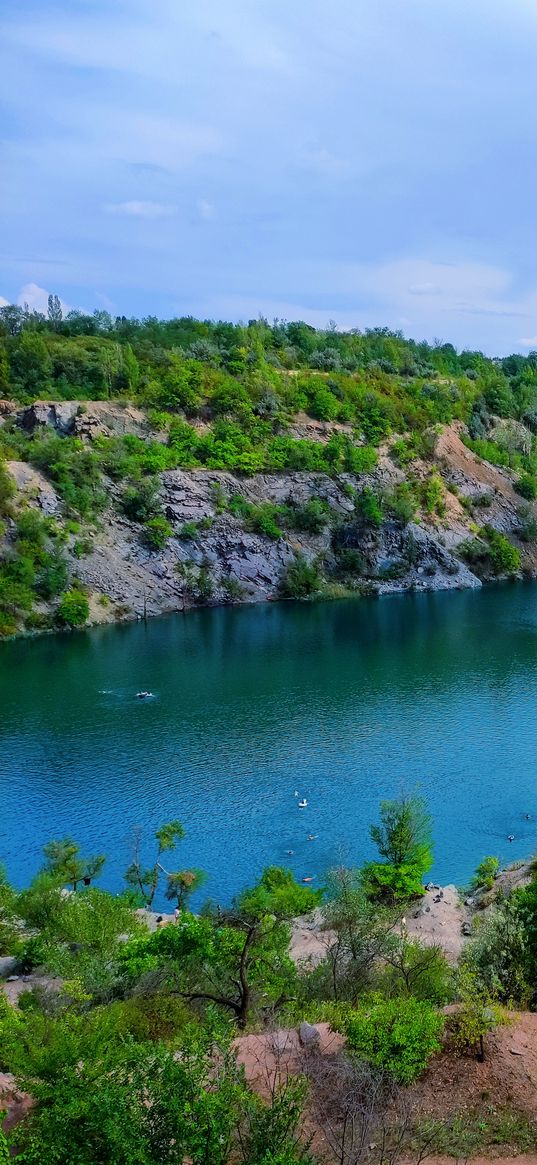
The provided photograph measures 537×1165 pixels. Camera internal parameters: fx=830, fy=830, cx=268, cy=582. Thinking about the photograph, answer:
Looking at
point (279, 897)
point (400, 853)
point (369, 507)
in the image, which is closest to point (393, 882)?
point (400, 853)

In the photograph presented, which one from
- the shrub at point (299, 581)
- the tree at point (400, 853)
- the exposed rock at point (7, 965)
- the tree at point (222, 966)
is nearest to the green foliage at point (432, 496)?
the shrub at point (299, 581)

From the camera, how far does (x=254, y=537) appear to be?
8738 centimetres

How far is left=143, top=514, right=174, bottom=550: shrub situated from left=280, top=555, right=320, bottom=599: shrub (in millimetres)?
13211

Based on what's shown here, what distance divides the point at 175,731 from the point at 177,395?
57.2m

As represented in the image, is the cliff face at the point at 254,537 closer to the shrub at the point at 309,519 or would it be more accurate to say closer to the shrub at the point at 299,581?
the shrub at the point at 309,519

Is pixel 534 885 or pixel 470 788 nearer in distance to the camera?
pixel 534 885

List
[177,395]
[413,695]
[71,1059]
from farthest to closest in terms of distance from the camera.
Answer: [177,395], [413,695], [71,1059]

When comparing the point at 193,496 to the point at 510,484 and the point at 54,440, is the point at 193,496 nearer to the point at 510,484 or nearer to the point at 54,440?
the point at 54,440

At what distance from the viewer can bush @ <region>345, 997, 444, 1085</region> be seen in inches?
542

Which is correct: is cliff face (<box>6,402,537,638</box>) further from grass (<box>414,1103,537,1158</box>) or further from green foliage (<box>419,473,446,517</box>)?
grass (<box>414,1103,537,1158</box>)

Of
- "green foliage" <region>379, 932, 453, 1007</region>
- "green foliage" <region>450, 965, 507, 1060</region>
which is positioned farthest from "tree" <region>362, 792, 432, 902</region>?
"green foliage" <region>450, 965, 507, 1060</region>

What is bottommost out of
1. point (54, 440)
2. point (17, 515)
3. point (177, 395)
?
point (17, 515)

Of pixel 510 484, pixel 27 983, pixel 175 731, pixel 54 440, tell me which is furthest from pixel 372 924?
pixel 510 484

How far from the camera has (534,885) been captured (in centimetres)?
2006
